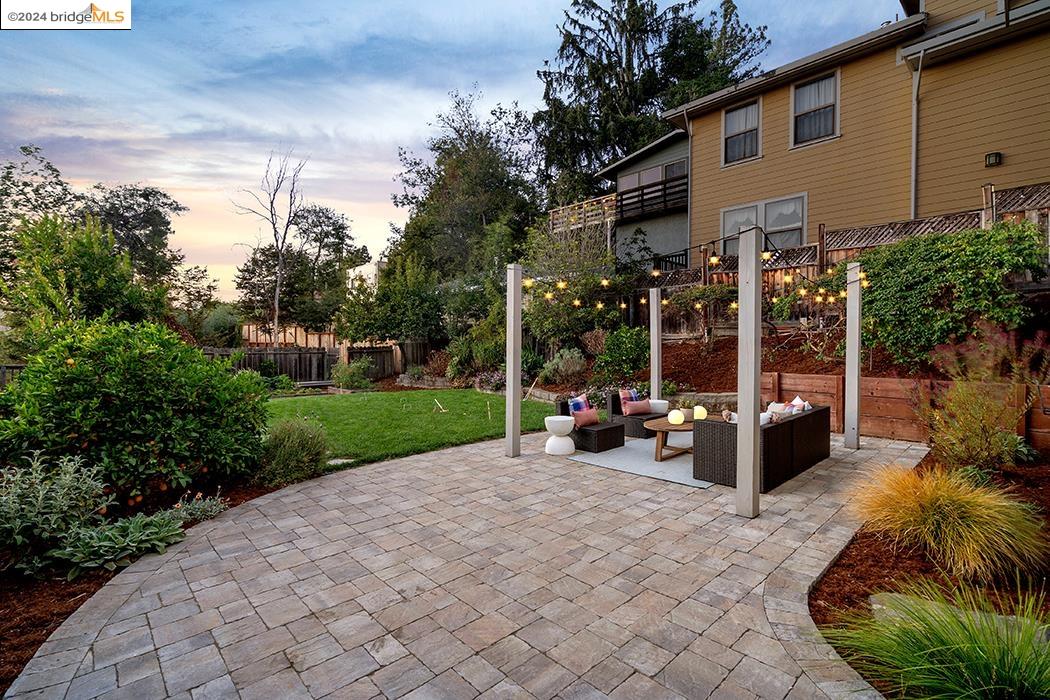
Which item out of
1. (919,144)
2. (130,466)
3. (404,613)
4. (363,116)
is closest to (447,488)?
(404,613)

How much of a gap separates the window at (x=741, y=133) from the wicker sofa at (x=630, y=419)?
800 cm

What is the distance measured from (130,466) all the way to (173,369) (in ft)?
3.09

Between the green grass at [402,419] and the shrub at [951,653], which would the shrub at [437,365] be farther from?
the shrub at [951,653]

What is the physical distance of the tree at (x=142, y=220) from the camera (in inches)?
757

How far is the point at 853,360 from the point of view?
6.20m

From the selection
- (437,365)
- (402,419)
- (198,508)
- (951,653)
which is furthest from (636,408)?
(437,365)

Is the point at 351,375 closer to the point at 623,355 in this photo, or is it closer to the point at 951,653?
the point at 623,355

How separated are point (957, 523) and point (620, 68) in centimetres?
2220

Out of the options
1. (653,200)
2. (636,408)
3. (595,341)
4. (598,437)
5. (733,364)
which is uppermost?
(653,200)

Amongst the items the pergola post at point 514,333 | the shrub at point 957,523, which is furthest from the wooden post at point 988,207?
the pergola post at point 514,333

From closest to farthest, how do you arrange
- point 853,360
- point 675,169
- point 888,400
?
1. point 853,360
2. point 888,400
3. point 675,169

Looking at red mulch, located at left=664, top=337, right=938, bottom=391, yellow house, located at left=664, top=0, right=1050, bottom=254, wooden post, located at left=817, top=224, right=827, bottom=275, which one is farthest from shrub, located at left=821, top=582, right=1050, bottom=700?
yellow house, located at left=664, top=0, right=1050, bottom=254

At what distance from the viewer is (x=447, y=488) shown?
4922 millimetres

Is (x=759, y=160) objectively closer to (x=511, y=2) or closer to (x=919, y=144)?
(x=919, y=144)
